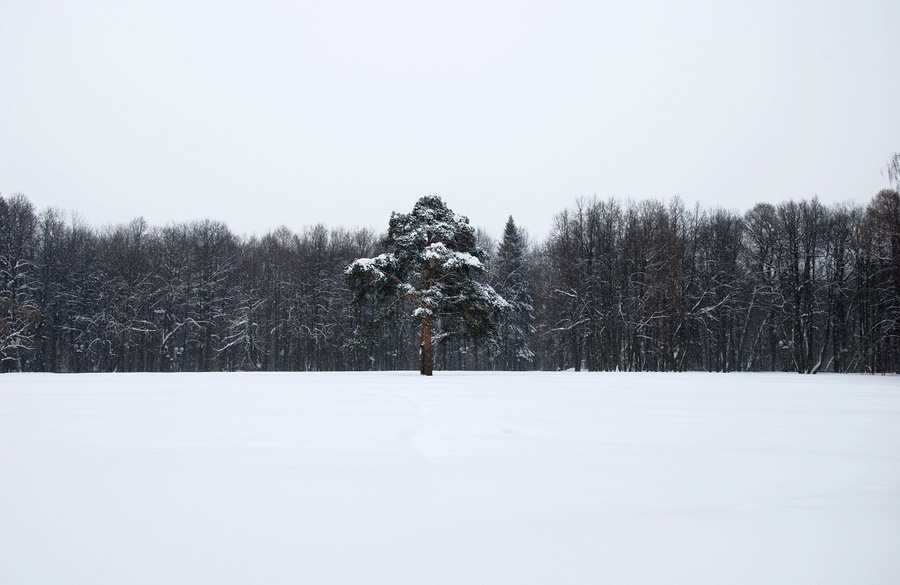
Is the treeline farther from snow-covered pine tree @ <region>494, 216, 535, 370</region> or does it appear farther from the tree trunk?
the tree trunk

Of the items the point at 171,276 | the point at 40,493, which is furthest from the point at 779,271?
the point at 171,276

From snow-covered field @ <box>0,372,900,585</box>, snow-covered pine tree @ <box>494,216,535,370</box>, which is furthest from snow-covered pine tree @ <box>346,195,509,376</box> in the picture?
snow-covered field @ <box>0,372,900,585</box>

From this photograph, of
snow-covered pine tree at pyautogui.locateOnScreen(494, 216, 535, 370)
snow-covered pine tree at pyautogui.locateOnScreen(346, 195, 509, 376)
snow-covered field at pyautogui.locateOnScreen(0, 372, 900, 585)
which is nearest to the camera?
snow-covered field at pyautogui.locateOnScreen(0, 372, 900, 585)

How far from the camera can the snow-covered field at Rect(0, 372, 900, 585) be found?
2.61m

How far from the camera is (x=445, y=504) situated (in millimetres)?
3541

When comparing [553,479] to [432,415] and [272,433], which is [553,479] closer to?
[272,433]

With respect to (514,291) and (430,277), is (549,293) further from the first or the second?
(430,277)

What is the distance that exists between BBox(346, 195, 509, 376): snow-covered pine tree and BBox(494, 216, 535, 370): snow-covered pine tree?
58.8 ft

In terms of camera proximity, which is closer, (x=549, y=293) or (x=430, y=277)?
(x=430, y=277)

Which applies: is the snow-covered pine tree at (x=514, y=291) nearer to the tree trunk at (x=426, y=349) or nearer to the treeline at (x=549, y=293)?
the treeline at (x=549, y=293)

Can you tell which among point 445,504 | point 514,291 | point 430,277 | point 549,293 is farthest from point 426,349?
point 445,504

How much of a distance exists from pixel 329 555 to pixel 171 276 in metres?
44.6

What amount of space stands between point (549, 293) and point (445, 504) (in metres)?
39.8

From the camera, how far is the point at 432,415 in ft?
27.1
